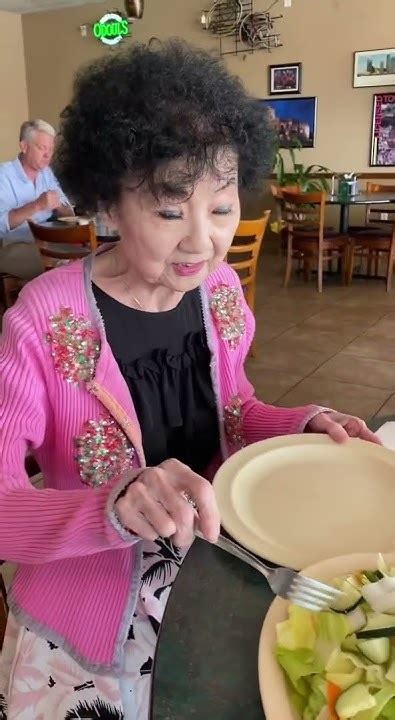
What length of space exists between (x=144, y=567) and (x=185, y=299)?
0.51 metres

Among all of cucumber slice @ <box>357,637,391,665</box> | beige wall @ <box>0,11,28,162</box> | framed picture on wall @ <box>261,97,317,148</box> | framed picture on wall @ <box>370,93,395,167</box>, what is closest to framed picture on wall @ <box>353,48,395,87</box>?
framed picture on wall @ <box>370,93,395,167</box>

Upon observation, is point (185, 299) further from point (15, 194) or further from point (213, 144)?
point (15, 194)

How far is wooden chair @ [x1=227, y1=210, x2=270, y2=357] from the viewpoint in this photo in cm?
395

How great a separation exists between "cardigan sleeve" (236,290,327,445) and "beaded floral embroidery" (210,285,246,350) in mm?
31

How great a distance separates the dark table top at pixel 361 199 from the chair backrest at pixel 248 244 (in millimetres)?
2134

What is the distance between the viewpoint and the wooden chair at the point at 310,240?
6367 millimetres

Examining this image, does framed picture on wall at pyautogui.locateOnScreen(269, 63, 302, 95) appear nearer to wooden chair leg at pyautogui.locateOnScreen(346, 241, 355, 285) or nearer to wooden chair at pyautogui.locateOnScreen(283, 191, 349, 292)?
wooden chair at pyautogui.locateOnScreen(283, 191, 349, 292)

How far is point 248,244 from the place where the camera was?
412 centimetres

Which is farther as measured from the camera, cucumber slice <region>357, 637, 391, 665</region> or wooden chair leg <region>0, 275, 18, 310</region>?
wooden chair leg <region>0, 275, 18, 310</region>

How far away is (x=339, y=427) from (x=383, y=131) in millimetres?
7319

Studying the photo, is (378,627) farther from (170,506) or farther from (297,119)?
(297,119)

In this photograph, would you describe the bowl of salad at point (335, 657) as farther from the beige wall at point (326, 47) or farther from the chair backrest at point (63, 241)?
the beige wall at point (326, 47)

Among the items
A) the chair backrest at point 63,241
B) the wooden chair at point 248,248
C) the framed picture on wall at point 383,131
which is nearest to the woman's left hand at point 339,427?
the chair backrest at point 63,241

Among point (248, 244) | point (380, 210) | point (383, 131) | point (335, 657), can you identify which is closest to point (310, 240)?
point (380, 210)
